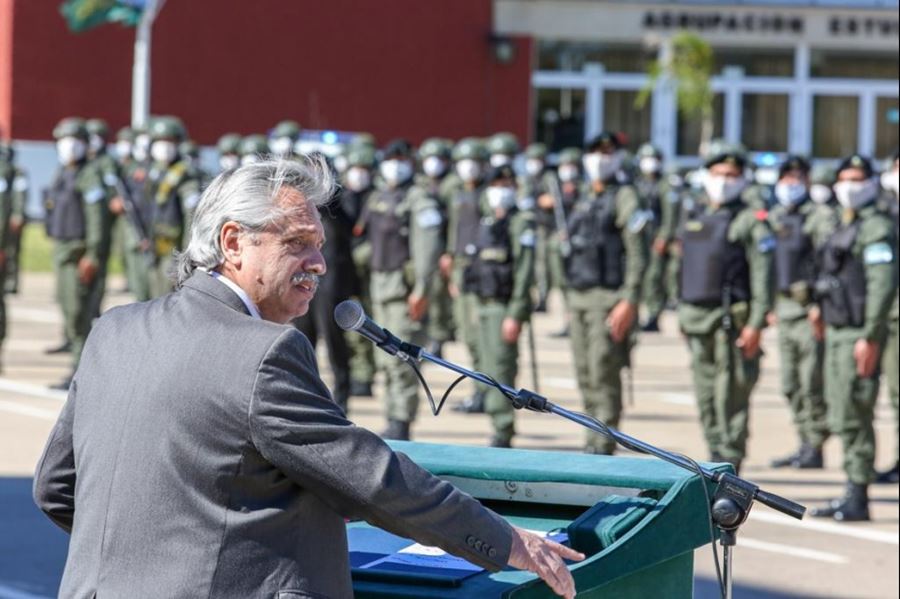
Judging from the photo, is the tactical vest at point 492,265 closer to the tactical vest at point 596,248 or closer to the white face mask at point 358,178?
the tactical vest at point 596,248

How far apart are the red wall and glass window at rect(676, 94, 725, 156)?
3.57 meters

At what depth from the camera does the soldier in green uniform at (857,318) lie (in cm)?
933

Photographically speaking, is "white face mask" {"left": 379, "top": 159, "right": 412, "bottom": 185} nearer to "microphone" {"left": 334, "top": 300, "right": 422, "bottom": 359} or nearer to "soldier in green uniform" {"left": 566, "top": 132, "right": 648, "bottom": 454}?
"soldier in green uniform" {"left": 566, "top": 132, "right": 648, "bottom": 454}

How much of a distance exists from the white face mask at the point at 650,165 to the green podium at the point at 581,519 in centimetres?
1654

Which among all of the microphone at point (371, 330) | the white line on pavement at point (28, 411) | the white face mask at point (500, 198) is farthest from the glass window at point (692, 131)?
the microphone at point (371, 330)

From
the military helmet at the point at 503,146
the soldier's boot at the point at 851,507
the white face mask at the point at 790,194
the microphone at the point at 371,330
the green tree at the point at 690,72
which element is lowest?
the soldier's boot at the point at 851,507

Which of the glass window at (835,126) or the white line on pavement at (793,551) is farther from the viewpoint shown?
the glass window at (835,126)

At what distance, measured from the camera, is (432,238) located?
506 inches

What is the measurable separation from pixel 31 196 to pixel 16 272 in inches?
601

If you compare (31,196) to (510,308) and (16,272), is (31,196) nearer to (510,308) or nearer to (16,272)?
(16,272)

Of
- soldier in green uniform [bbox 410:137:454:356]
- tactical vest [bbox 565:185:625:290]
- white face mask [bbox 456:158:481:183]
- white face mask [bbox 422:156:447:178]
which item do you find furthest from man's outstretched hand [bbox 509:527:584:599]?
white face mask [bbox 422:156:447:178]

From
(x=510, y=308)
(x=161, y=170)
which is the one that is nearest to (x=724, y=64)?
(x=161, y=170)

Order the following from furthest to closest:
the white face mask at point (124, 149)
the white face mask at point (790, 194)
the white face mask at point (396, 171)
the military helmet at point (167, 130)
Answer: the white face mask at point (124, 149) < the military helmet at point (167, 130) < the white face mask at point (396, 171) < the white face mask at point (790, 194)

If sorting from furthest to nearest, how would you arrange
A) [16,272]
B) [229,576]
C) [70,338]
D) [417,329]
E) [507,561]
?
1. [16,272]
2. [70,338]
3. [417,329]
4. [507,561]
5. [229,576]
